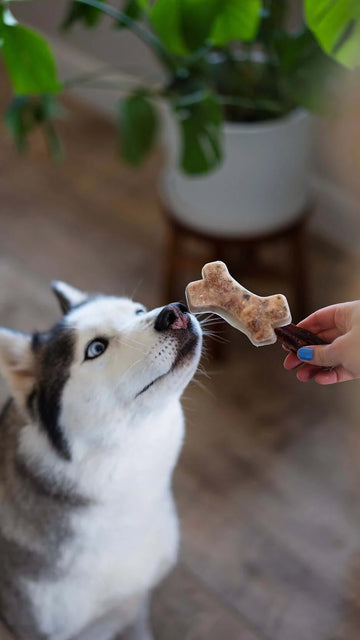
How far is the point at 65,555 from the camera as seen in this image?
1214 millimetres

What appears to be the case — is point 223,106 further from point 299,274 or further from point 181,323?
point 181,323

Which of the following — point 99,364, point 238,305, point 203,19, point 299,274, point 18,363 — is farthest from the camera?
point 299,274

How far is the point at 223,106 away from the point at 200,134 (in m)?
0.33

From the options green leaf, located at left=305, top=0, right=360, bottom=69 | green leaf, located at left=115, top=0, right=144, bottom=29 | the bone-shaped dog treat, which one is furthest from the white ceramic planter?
the bone-shaped dog treat

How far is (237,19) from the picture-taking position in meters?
1.45

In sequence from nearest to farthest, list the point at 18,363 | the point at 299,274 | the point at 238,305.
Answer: the point at 238,305 < the point at 18,363 < the point at 299,274

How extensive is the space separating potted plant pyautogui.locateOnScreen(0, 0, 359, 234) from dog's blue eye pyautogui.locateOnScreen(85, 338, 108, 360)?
0.70m

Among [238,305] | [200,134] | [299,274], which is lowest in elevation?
[299,274]

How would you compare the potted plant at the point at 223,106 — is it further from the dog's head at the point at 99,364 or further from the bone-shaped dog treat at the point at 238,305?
the bone-shaped dog treat at the point at 238,305

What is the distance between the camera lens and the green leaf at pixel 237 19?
143cm

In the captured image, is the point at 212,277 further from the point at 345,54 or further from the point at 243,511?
the point at 243,511

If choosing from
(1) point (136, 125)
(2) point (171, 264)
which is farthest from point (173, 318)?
(2) point (171, 264)

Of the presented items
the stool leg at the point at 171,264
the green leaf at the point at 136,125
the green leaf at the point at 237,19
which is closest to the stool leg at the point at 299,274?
the stool leg at the point at 171,264

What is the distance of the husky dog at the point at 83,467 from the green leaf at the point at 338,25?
51 cm
